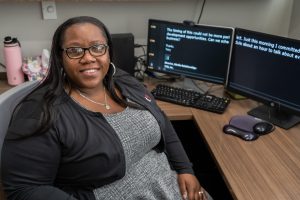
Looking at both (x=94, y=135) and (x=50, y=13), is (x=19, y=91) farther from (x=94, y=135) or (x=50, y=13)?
(x=50, y=13)

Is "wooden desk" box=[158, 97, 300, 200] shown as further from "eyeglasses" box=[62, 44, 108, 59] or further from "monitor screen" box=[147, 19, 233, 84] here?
"eyeglasses" box=[62, 44, 108, 59]

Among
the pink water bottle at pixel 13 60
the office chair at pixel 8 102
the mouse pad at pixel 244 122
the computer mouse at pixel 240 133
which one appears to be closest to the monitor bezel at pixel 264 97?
the mouse pad at pixel 244 122

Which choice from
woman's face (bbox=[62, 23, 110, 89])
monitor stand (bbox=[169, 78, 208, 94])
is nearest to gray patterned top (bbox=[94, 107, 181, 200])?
woman's face (bbox=[62, 23, 110, 89])

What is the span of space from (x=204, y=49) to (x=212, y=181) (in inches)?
28.0

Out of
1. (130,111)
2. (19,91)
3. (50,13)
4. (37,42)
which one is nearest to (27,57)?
(37,42)

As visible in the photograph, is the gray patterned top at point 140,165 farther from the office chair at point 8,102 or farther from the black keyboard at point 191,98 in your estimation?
the black keyboard at point 191,98

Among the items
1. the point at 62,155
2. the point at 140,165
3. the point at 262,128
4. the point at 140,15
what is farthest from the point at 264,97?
the point at 62,155

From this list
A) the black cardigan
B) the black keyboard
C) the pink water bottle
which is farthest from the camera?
the pink water bottle

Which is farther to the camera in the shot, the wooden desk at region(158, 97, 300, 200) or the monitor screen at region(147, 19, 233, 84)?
the monitor screen at region(147, 19, 233, 84)

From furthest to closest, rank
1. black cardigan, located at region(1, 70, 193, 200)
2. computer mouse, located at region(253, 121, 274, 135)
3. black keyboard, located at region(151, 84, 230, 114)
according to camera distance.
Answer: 1. black keyboard, located at region(151, 84, 230, 114)
2. computer mouse, located at region(253, 121, 274, 135)
3. black cardigan, located at region(1, 70, 193, 200)

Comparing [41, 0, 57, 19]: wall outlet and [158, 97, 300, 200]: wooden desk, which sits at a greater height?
[41, 0, 57, 19]: wall outlet

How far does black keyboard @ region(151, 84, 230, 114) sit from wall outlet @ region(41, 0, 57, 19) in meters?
0.72

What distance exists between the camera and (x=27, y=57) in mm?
2154

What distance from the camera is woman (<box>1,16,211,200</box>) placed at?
1.15m
